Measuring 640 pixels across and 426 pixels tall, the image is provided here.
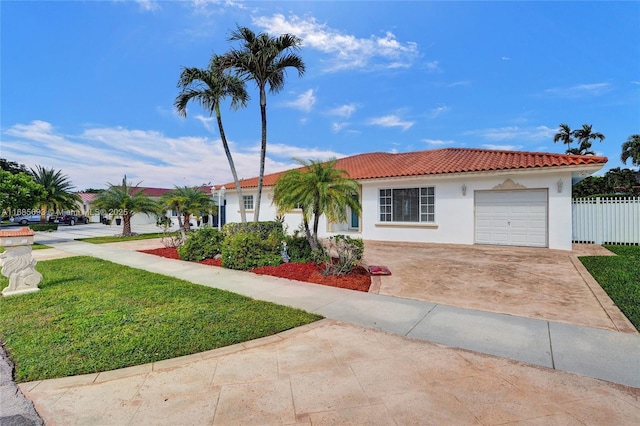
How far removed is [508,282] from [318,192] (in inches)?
203

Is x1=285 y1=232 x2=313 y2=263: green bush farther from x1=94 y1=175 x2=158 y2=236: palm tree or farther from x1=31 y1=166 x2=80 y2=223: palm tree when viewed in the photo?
x1=31 y1=166 x2=80 y2=223: palm tree

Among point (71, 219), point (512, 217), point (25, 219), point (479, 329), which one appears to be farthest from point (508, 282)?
point (25, 219)

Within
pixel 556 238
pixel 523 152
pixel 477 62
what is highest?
pixel 477 62

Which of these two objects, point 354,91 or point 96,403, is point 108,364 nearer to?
point 96,403

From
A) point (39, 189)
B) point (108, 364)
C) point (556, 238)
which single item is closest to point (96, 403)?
point (108, 364)

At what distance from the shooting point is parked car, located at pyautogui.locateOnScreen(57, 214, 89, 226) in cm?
4061

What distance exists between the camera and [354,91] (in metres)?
16.0

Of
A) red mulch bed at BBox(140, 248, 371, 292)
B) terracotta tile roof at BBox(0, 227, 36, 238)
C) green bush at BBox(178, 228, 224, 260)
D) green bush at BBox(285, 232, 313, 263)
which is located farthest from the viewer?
green bush at BBox(178, 228, 224, 260)

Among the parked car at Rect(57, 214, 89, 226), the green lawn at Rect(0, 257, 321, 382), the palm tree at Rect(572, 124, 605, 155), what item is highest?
the palm tree at Rect(572, 124, 605, 155)

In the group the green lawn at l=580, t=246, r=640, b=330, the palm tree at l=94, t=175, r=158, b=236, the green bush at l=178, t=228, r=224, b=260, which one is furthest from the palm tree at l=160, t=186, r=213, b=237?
the green lawn at l=580, t=246, r=640, b=330

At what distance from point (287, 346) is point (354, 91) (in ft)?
48.2

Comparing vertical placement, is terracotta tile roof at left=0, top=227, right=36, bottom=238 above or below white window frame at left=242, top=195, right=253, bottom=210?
below

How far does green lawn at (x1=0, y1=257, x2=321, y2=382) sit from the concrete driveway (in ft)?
10.8

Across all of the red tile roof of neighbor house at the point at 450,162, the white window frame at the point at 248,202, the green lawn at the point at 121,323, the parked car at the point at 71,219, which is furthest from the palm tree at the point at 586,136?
the parked car at the point at 71,219
